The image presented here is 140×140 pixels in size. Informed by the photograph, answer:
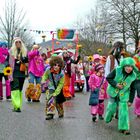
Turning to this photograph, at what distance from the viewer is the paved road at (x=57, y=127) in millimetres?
8070

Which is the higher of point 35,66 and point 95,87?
point 35,66

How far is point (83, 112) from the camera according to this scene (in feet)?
37.3

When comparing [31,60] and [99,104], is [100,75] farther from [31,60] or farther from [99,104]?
[31,60]

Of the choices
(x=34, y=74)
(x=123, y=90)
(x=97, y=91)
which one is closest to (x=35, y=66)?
(x=34, y=74)

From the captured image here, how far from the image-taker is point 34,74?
13.7 meters

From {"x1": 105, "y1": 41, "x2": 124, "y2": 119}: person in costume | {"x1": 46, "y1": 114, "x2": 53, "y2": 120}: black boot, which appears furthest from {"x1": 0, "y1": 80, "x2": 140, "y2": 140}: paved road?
{"x1": 105, "y1": 41, "x2": 124, "y2": 119}: person in costume

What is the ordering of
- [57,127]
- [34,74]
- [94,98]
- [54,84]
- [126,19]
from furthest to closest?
[126,19] → [34,74] → [54,84] → [94,98] → [57,127]

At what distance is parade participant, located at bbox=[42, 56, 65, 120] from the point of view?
9825 millimetres

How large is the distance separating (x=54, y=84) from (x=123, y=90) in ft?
5.90

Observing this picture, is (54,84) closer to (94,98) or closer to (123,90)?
(94,98)

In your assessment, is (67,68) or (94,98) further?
(67,68)

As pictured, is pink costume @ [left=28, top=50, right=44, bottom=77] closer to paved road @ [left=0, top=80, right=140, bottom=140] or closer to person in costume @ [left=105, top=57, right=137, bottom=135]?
paved road @ [left=0, top=80, right=140, bottom=140]

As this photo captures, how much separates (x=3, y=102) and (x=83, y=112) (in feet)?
9.01

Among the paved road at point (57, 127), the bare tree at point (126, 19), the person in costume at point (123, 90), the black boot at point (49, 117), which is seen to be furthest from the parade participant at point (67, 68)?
the bare tree at point (126, 19)
